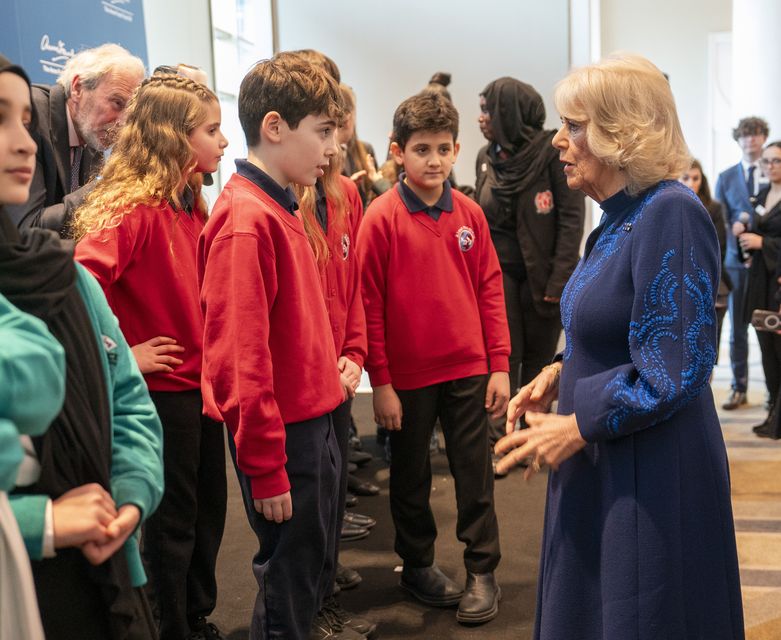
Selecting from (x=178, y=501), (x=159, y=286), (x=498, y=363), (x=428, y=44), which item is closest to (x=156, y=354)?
(x=159, y=286)

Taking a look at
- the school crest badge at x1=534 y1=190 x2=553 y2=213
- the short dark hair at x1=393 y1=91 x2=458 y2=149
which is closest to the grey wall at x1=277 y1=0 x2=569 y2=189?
the school crest badge at x1=534 y1=190 x2=553 y2=213

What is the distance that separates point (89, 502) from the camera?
45.7 inches

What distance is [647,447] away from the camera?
5.29 feet

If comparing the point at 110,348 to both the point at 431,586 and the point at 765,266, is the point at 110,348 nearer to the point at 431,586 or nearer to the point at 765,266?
the point at 431,586

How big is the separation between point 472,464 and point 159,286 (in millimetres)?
1162

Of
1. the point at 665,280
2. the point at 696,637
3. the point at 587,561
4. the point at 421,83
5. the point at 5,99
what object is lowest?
the point at 696,637

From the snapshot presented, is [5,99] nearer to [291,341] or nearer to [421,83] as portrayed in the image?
[291,341]

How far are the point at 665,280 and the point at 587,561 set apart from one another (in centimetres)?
56

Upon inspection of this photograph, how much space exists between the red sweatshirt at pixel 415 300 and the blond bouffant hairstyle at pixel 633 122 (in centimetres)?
115

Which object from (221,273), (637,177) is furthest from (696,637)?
(221,273)

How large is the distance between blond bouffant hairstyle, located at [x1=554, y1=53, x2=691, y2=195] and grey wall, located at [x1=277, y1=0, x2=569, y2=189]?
653 cm

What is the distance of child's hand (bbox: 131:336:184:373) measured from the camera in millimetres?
2189

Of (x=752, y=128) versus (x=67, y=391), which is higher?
(x=752, y=128)

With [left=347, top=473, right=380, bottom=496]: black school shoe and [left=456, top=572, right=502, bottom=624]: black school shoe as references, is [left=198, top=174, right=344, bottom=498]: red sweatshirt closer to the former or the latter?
[left=456, top=572, right=502, bottom=624]: black school shoe
